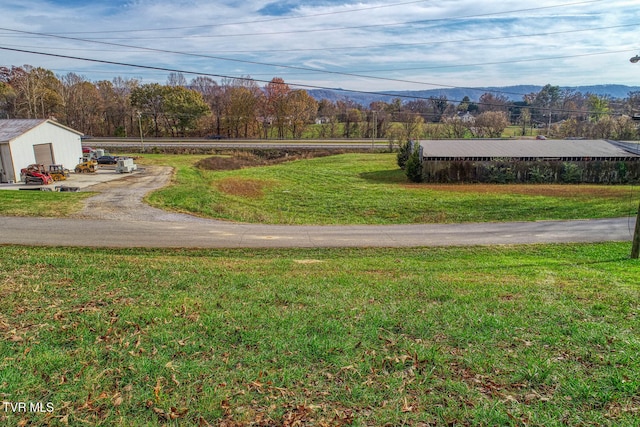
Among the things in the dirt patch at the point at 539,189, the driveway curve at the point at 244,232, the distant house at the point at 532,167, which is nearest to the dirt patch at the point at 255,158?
the distant house at the point at 532,167

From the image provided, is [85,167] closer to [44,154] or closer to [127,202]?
[44,154]

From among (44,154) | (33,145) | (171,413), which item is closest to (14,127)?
(33,145)

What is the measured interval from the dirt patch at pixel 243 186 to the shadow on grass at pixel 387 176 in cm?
1031

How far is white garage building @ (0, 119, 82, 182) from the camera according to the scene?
30.0 m

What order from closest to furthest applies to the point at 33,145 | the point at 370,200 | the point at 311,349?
1. the point at 311,349
2. the point at 370,200
3. the point at 33,145

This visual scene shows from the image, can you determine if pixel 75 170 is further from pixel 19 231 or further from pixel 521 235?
pixel 521 235

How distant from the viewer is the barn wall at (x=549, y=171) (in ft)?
120

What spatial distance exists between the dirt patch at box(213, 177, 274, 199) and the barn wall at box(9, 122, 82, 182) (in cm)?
1481

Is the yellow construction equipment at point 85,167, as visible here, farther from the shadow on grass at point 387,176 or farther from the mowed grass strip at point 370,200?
the shadow on grass at point 387,176

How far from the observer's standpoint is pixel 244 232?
18.8 meters

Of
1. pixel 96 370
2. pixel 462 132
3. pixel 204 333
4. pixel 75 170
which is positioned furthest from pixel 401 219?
pixel 462 132

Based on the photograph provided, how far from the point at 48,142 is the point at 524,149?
147 feet

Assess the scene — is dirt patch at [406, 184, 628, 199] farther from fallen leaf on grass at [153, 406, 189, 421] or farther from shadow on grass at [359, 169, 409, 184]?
fallen leaf on grass at [153, 406, 189, 421]

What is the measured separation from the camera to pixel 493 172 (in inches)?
1442
